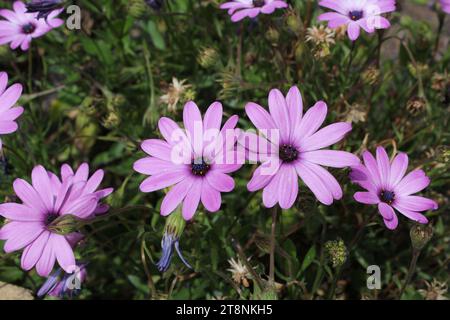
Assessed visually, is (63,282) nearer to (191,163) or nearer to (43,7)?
(191,163)

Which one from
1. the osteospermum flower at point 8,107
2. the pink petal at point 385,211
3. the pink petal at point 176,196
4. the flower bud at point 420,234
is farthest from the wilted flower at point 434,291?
the osteospermum flower at point 8,107

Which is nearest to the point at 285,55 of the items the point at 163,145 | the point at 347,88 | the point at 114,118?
the point at 347,88

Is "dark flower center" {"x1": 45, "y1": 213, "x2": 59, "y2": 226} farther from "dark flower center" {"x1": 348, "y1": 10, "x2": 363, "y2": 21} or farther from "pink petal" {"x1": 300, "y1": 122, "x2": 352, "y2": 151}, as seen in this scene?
"dark flower center" {"x1": 348, "y1": 10, "x2": 363, "y2": 21}

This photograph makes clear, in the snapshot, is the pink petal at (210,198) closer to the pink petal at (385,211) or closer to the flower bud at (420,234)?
the pink petal at (385,211)

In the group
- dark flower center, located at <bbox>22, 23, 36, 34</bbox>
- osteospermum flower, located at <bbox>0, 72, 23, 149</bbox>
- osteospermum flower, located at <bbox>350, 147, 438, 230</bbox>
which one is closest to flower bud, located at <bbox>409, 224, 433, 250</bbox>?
osteospermum flower, located at <bbox>350, 147, 438, 230</bbox>

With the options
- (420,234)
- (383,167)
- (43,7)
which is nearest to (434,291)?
(420,234)

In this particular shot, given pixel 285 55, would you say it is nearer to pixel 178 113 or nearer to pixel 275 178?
pixel 178 113
